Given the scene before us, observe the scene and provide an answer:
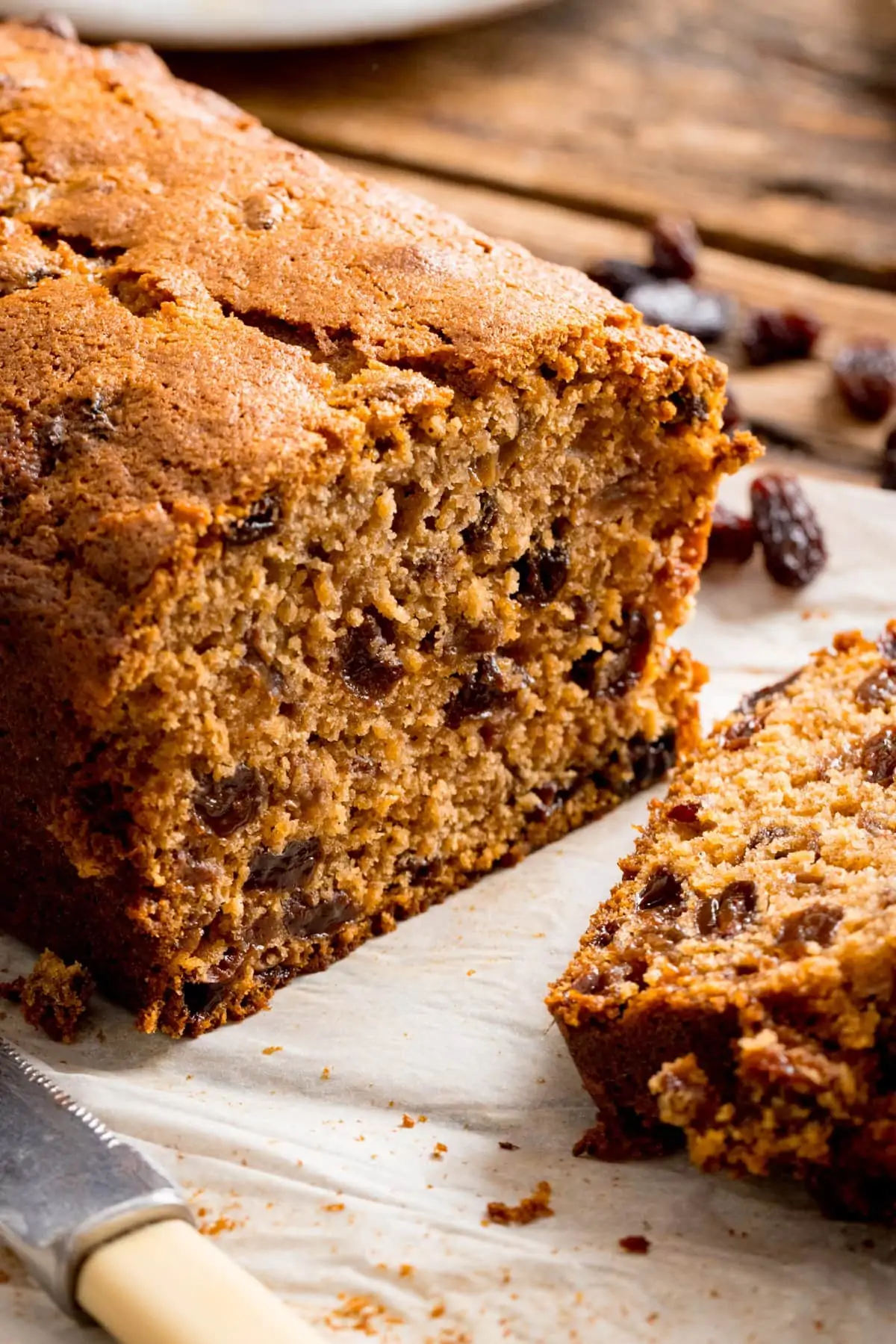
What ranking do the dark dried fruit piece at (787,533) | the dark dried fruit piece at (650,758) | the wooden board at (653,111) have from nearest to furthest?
the dark dried fruit piece at (650,758)
the dark dried fruit piece at (787,533)
the wooden board at (653,111)

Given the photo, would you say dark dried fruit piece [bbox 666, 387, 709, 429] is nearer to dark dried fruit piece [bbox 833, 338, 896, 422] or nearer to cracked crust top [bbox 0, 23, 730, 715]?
cracked crust top [bbox 0, 23, 730, 715]

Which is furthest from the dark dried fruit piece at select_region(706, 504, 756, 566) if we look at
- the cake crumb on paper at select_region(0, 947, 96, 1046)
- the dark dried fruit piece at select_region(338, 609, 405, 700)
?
the cake crumb on paper at select_region(0, 947, 96, 1046)

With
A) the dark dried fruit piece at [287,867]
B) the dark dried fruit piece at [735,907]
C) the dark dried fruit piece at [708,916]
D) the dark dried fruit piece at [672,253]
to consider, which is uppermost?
the dark dried fruit piece at [672,253]

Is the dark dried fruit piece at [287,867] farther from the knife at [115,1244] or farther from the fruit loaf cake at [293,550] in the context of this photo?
the knife at [115,1244]

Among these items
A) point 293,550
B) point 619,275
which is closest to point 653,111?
point 619,275

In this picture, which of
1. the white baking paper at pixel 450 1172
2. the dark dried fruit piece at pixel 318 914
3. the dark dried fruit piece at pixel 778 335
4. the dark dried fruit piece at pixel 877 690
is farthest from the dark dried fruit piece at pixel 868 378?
the dark dried fruit piece at pixel 318 914

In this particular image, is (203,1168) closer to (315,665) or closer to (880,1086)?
(315,665)
